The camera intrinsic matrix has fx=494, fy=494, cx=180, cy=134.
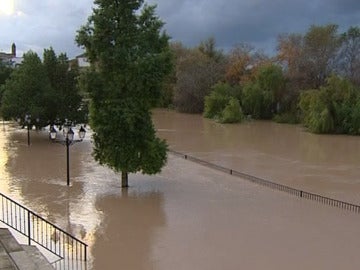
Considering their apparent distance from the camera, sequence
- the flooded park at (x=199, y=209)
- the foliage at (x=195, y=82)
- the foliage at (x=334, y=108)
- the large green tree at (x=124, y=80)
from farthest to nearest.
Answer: the foliage at (x=195, y=82), the foliage at (x=334, y=108), the large green tree at (x=124, y=80), the flooded park at (x=199, y=209)

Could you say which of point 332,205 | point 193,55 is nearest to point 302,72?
point 193,55

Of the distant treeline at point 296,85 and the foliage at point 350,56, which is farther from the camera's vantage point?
the foliage at point 350,56

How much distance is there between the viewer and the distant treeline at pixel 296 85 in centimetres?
4575

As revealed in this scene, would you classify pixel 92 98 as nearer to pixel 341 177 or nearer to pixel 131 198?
pixel 131 198

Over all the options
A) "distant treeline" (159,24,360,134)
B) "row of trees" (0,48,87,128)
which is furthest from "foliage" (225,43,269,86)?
"row of trees" (0,48,87,128)

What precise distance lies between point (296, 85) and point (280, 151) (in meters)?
24.0

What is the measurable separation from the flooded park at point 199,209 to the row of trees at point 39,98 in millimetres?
2360

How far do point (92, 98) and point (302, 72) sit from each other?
39490 millimetres

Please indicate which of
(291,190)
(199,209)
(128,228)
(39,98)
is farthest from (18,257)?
(39,98)

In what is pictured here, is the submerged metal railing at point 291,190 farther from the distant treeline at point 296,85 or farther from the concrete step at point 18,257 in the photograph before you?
the distant treeline at point 296,85

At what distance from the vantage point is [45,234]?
555 inches

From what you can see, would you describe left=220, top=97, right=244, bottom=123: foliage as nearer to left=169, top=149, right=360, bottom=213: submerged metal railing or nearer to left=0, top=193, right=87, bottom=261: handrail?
left=169, top=149, right=360, bottom=213: submerged metal railing

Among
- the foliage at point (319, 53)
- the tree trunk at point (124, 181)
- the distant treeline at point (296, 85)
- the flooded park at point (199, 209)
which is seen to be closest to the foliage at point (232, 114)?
the distant treeline at point (296, 85)

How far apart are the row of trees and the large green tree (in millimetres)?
14532
